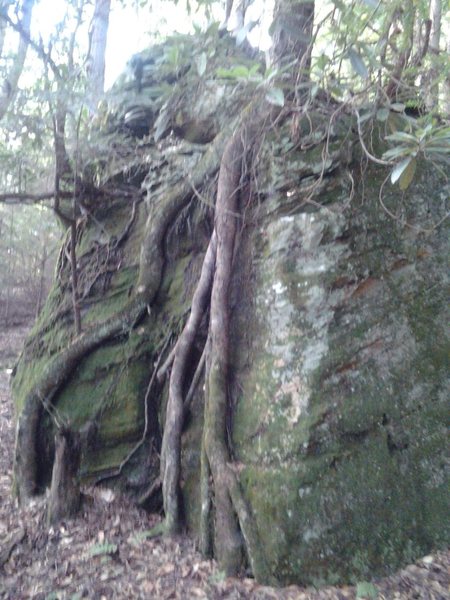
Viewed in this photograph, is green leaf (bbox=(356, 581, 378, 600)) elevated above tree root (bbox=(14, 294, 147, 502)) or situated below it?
below

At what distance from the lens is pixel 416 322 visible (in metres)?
4.37

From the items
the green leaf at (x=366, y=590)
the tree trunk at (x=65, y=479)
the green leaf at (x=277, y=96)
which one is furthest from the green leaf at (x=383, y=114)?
the tree trunk at (x=65, y=479)

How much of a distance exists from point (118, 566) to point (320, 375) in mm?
2089

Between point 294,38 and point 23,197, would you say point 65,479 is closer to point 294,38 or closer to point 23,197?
point 23,197

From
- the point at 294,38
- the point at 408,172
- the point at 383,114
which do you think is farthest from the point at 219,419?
the point at 294,38

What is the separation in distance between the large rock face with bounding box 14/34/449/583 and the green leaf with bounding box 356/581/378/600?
7cm

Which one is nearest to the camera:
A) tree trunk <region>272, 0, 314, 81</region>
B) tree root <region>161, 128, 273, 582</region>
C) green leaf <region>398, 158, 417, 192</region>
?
green leaf <region>398, 158, 417, 192</region>

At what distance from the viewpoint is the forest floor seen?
11.9ft

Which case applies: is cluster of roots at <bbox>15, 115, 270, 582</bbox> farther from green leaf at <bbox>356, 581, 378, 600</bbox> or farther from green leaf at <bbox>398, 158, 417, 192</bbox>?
green leaf at <bbox>398, 158, 417, 192</bbox>

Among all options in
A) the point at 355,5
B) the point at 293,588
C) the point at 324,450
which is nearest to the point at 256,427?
the point at 324,450

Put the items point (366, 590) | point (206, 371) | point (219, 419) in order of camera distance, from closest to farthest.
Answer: point (366, 590) < point (219, 419) < point (206, 371)

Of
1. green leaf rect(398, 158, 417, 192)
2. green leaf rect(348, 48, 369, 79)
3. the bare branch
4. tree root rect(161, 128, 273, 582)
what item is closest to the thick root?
tree root rect(161, 128, 273, 582)

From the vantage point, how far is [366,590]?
3.56m

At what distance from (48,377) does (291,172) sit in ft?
9.92
